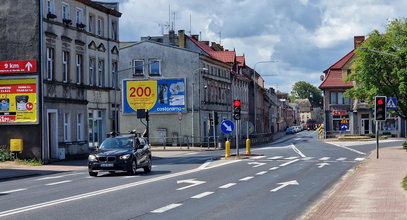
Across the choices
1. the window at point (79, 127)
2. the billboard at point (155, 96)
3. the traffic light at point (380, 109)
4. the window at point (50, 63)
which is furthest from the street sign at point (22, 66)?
the billboard at point (155, 96)

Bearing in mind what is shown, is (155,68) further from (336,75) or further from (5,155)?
(336,75)

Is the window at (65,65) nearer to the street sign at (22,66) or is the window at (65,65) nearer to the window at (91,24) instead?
the street sign at (22,66)

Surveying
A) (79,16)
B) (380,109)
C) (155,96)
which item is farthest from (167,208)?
(155,96)

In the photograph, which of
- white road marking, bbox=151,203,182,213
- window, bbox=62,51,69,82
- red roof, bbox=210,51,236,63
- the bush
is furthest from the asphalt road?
red roof, bbox=210,51,236,63

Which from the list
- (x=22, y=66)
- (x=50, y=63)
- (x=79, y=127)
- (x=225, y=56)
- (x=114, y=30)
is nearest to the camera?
(x=22, y=66)

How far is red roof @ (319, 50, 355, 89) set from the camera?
9281 cm

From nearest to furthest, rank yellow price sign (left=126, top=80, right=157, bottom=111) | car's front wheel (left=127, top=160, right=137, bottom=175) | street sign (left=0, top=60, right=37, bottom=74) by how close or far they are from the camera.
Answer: car's front wheel (left=127, top=160, right=137, bottom=175)
street sign (left=0, top=60, right=37, bottom=74)
yellow price sign (left=126, top=80, right=157, bottom=111)

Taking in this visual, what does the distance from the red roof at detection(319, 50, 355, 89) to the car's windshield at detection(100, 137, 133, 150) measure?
68971 millimetres

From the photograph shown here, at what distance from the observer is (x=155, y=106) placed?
221ft

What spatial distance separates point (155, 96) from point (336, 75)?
3610 cm

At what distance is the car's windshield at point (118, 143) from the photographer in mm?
25828

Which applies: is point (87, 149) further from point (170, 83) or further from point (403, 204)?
point (403, 204)

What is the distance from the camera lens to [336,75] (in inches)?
3752

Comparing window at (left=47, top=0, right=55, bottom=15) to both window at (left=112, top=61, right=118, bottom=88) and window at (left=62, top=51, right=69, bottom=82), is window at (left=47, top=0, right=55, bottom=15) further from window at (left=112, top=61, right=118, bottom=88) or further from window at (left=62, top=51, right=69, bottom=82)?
window at (left=112, top=61, right=118, bottom=88)
